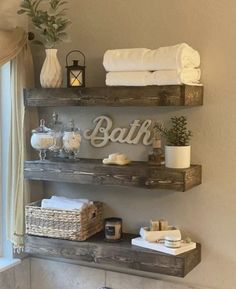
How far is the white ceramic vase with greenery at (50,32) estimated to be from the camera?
221 cm

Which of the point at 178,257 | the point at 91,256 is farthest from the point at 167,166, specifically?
the point at 91,256

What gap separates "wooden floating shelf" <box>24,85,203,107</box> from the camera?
197 cm

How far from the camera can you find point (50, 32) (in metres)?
2.22

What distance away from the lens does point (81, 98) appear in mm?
2172

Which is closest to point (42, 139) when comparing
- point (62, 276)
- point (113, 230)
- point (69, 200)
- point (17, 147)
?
point (17, 147)

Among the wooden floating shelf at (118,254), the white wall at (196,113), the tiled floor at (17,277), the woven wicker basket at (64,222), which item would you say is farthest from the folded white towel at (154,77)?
the tiled floor at (17,277)

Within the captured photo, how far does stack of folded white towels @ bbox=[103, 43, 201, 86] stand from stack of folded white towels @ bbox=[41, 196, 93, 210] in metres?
0.61

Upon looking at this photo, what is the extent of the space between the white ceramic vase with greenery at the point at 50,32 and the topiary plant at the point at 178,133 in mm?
614

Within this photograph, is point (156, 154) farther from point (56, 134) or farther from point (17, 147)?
point (17, 147)

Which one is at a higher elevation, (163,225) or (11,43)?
(11,43)

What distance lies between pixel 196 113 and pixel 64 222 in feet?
2.72


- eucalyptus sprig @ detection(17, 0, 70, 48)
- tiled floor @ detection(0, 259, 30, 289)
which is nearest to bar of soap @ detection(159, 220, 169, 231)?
tiled floor @ detection(0, 259, 30, 289)

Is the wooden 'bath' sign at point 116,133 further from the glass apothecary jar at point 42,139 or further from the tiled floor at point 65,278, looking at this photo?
the tiled floor at point 65,278

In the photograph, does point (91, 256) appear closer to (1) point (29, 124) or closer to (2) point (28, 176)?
(2) point (28, 176)
